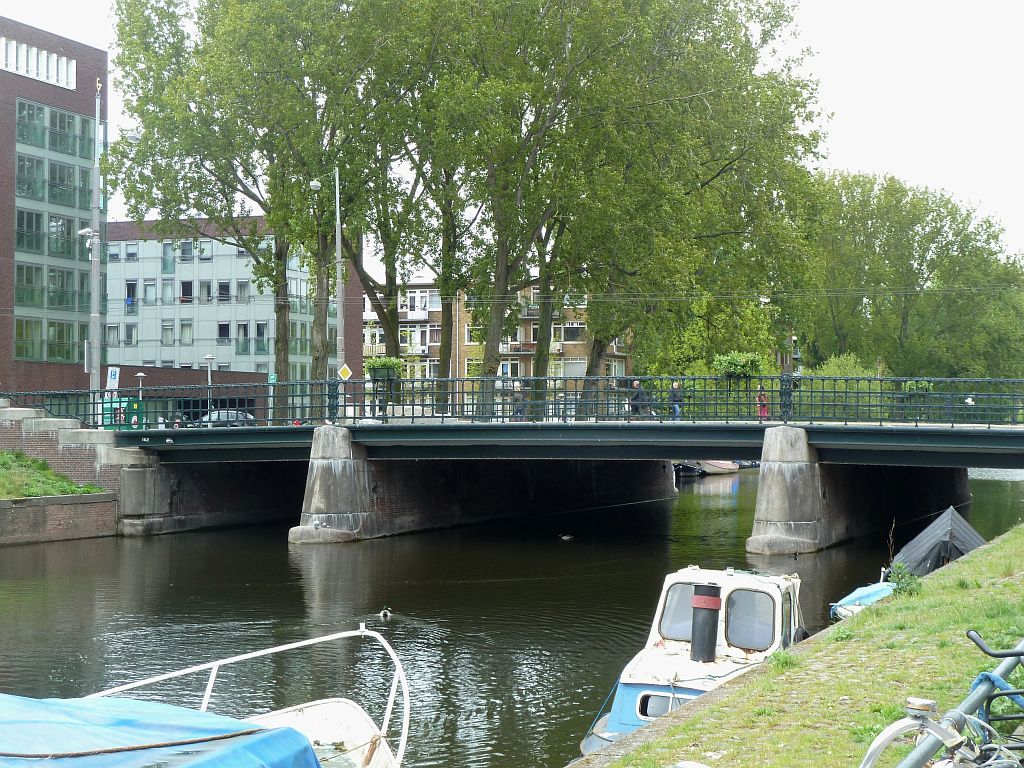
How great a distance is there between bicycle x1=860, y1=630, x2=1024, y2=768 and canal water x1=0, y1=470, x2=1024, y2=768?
338 inches

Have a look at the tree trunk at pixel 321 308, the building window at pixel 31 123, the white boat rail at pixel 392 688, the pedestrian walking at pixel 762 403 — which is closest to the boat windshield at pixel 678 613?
the white boat rail at pixel 392 688

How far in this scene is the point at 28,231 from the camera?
2175 inches

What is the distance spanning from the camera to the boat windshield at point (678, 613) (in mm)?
14773

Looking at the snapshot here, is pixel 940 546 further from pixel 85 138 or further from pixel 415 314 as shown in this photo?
pixel 415 314

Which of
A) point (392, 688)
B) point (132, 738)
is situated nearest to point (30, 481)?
point (392, 688)

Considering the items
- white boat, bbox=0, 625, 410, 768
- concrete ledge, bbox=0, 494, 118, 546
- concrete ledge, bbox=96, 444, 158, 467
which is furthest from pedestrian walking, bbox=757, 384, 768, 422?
white boat, bbox=0, 625, 410, 768

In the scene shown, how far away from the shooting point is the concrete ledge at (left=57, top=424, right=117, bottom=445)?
1524 inches

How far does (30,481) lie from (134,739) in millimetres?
31731

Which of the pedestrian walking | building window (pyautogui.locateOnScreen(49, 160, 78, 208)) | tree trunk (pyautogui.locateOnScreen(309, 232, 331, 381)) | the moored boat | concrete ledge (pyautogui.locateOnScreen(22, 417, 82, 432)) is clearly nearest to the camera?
the moored boat

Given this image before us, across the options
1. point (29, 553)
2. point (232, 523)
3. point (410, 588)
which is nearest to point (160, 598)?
point (410, 588)

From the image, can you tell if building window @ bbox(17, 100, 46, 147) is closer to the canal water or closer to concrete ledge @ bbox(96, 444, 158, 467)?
concrete ledge @ bbox(96, 444, 158, 467)

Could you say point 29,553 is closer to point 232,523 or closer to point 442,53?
point 232,523

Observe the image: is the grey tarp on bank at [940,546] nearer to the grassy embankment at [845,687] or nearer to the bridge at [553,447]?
the bridge at [553,447]

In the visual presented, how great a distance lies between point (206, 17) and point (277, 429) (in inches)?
734
